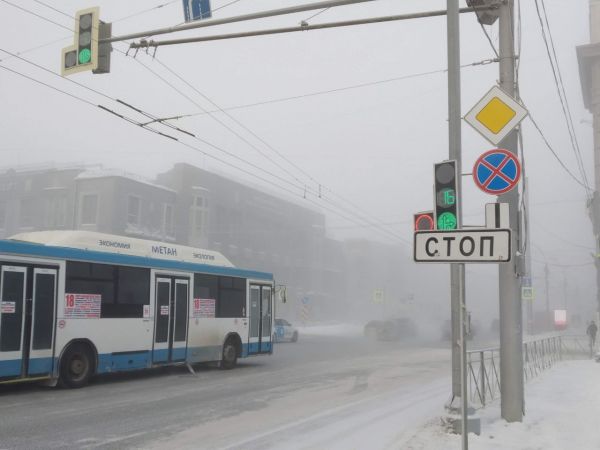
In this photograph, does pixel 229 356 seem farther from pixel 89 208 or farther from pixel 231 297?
pixel 89 208

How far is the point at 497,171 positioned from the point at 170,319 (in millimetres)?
9635

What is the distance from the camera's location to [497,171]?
7793 millimetres

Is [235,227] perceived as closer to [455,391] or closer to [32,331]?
[32,331]

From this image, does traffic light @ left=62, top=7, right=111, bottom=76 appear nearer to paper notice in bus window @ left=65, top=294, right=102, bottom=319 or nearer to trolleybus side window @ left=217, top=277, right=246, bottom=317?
paper notice in bus window @ left=65, top=294, right=102, bottom=319

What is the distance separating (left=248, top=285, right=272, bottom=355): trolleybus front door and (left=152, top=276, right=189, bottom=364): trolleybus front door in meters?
3.20

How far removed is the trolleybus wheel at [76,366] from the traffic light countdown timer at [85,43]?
5.78m

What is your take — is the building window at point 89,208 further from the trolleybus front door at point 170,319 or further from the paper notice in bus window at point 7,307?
the paper notice in bus window at point 7,307

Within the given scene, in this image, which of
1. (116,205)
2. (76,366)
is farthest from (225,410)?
(116,205)

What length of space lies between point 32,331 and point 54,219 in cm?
3566

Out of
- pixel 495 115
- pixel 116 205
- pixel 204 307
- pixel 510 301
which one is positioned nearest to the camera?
pixel 495 115

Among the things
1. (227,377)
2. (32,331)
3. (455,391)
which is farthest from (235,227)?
(455,391)

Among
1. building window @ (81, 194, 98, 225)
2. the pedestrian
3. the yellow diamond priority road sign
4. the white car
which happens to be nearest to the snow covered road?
the yellow diamond priority road sign

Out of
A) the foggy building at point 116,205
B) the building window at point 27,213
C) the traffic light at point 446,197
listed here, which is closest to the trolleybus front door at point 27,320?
the traffic light at point 446,197

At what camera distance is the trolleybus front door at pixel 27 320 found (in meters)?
10.9
